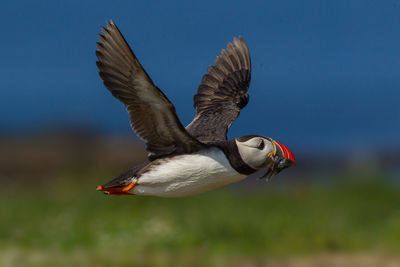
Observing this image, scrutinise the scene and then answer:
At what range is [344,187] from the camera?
14.8 meters

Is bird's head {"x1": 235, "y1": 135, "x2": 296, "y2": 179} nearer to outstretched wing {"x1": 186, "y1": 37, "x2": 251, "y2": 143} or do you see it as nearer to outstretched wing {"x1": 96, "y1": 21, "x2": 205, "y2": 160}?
outstretched wing {"x1": 96, "y1": 21, "x2": 205, "y2": 160}

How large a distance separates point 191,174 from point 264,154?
51cm

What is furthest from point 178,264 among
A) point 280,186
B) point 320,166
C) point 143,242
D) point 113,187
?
point 320,166

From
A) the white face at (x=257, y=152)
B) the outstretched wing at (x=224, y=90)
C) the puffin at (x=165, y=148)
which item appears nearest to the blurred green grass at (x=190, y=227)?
the outstretched wing at (x=224, y=90)

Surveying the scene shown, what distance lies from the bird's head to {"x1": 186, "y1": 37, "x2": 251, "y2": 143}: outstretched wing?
1263mm

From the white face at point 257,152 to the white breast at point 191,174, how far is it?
0.42ft

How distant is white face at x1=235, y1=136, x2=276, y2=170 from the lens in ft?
15.7

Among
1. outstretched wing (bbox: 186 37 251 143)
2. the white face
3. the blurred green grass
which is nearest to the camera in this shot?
the white face

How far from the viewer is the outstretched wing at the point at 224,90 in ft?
20.9

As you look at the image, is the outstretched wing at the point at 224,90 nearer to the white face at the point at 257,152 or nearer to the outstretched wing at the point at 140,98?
the outstretched wing at the point at 140,98

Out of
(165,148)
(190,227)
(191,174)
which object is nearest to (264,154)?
(191,174)

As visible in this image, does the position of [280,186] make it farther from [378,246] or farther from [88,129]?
[88,129]

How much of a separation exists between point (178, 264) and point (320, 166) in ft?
57.9

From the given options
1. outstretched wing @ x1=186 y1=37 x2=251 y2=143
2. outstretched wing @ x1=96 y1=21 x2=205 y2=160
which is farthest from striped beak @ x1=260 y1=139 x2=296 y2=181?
outstretched wing @ x1=186 y1=37 x2=251 y2=143
